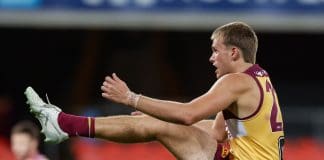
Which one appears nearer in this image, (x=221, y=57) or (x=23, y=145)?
(x=221, y=57)

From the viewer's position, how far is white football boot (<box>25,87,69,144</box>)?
6664 millimetres

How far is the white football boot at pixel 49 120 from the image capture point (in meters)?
6.66

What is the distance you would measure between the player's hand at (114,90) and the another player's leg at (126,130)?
430mm

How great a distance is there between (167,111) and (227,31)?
689 millimetres

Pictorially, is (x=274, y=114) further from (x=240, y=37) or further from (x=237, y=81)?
(x=240, y=37)

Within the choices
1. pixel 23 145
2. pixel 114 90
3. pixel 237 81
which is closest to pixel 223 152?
pixel 237 81

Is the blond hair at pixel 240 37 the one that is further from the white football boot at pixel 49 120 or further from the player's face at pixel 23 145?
the player's face at pixel 23 145

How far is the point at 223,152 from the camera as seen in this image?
690 centimetres

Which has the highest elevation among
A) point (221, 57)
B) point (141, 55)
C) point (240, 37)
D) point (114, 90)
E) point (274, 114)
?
point (240, 37)

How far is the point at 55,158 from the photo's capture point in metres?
12.0

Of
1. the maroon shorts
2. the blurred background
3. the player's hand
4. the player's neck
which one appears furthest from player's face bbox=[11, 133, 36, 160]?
the player's neck

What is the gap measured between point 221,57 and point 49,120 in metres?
1.16

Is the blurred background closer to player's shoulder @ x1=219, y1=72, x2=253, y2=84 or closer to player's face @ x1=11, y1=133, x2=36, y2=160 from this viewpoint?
player's face @ x1=11, y1=133, x2=36, y2=160

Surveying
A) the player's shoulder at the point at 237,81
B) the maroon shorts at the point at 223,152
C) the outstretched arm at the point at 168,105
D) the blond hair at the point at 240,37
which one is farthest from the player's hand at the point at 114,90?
the maroon shorts at the point at 223,152
